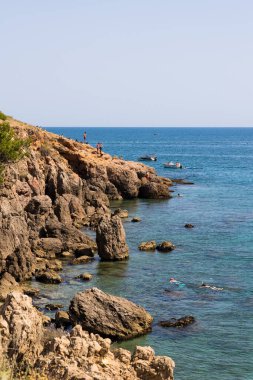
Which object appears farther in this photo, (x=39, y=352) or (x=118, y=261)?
(x=118, y=261)

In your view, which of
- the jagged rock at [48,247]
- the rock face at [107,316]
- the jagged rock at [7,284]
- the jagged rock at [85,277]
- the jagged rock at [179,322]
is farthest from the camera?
the jagged rock at [48,247]

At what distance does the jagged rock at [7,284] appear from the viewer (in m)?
43.3

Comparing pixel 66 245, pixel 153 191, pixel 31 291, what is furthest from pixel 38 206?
pixel 153 191

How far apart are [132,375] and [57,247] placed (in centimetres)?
3604

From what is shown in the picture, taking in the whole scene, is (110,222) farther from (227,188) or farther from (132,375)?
(227,188)

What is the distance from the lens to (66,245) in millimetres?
58625

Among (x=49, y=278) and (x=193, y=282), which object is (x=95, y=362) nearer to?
(x=49, y=278)

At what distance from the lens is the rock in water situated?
56.2 meters

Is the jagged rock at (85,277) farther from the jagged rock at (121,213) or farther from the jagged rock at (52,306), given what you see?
the jagged rock at (121,213)

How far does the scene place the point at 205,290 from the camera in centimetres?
4691

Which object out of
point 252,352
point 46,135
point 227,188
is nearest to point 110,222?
point 252,352

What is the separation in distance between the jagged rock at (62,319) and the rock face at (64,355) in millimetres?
13204

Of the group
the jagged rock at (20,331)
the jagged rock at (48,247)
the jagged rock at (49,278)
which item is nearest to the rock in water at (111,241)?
the jagged rock at (48,247)

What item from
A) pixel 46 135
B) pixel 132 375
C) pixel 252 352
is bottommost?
pixel 252 352
